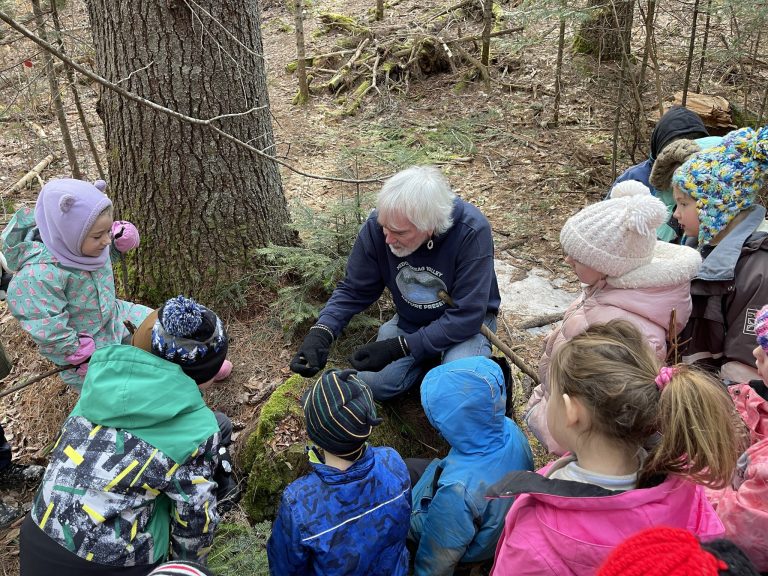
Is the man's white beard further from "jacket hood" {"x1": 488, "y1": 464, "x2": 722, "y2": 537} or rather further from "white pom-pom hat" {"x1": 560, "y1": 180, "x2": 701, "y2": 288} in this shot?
"jacket hood" {"x1": 488, "y1": 464, "x2": 722, "y2": 537}

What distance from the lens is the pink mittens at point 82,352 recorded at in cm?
330

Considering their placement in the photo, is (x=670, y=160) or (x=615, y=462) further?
(x=670, y=160)

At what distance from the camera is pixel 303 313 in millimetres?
4090

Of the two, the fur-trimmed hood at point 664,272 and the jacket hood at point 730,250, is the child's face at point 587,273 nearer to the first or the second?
the fur-trimmed hood at point 664,272

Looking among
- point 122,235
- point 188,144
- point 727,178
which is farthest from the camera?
point 188,144

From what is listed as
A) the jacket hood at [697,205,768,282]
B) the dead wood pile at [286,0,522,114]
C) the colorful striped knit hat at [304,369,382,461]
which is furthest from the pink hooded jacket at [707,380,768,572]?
the dead wood pile at [286,0,522,114]

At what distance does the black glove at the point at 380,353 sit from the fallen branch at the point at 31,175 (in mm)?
5262

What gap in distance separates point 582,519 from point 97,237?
2880mm

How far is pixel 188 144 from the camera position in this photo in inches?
160

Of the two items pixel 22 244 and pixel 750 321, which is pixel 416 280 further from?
pixel 22 244

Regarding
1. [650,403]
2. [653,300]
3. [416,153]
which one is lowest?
[416,153]

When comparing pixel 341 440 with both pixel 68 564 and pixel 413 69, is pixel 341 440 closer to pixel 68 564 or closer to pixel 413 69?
pixel 68 564

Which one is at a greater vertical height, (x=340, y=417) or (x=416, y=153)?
(x=340, y=417)

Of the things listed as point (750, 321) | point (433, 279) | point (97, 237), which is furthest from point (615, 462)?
point (97, 237)
